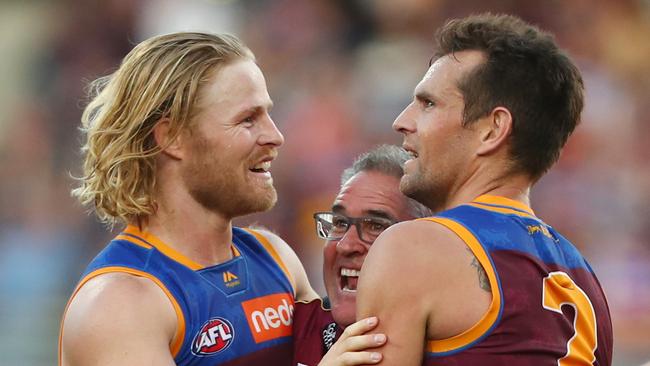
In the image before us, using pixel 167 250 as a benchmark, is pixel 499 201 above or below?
above

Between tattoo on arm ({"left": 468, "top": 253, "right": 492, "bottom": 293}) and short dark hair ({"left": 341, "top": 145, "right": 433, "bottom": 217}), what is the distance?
42.6 inches

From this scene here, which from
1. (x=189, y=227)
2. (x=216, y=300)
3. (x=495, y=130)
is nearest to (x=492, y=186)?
(x=495, y=130)

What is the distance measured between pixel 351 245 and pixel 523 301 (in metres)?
1.07

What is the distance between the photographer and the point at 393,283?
3314 millimetres

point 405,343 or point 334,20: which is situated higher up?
point 334,20

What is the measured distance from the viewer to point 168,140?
4.27 meters

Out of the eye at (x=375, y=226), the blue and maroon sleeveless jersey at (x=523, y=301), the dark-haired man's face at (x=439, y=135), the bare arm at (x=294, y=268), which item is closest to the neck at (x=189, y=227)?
the bare arm at (x=294, y=268)

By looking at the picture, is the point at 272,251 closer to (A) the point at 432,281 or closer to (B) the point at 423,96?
(B) the point at 423,96

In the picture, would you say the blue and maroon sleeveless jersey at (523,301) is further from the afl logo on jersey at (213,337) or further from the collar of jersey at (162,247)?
the collar of jersey at (162,247)

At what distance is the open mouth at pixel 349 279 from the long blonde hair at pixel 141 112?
0.85 m

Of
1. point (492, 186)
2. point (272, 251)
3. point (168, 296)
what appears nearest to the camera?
point (492, 186)

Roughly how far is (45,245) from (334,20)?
3955mm

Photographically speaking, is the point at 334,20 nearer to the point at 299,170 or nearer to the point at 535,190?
the point at 299,170

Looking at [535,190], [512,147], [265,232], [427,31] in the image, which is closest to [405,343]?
[512,147]
